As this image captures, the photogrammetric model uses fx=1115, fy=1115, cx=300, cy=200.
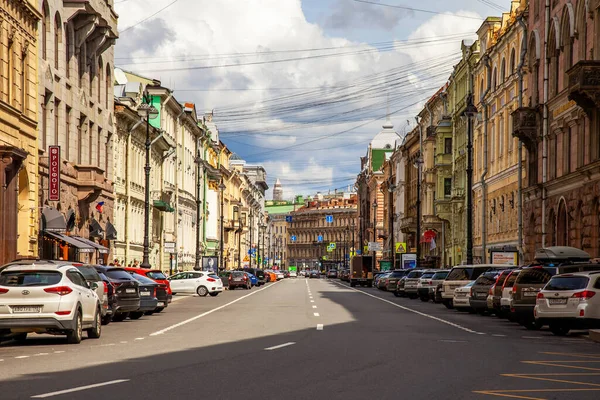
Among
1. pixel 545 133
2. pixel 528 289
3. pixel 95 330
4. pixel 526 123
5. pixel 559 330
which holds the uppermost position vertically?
pixel 526 123

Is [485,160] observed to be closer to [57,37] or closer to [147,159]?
[147,159]


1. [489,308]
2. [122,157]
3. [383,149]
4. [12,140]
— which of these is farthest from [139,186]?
[383,149]

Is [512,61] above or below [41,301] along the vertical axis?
above

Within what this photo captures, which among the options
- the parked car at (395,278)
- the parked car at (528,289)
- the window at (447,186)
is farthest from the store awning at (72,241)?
the window at (447,186)

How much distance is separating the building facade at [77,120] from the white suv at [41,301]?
2036 centimetres

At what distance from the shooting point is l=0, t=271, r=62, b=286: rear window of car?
2161cm

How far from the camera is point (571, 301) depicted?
1006 inches

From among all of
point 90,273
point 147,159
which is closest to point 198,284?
point 147,159

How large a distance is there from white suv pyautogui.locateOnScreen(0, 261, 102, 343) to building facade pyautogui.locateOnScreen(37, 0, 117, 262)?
66.8ft

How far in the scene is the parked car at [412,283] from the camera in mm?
58138

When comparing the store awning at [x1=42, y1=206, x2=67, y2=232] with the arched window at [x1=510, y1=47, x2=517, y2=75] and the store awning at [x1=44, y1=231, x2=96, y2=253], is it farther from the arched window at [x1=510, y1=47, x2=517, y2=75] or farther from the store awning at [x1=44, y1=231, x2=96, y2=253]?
the arched window at [x1=510, y1=47, x2=517, y2=75]

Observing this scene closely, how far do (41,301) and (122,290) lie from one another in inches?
365

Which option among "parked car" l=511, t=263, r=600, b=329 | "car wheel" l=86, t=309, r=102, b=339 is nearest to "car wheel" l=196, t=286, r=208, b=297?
"parked car" l=511, t=263, r=600, b=329

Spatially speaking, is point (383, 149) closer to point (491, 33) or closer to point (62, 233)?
point (491, 33)
